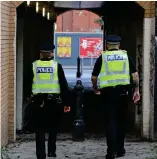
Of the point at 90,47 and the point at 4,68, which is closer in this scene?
the point at 4,68

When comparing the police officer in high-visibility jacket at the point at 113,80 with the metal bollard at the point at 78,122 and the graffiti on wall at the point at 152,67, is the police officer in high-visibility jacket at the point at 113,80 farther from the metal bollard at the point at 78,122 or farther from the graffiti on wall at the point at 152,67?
the metal bollard at the point at 78,122

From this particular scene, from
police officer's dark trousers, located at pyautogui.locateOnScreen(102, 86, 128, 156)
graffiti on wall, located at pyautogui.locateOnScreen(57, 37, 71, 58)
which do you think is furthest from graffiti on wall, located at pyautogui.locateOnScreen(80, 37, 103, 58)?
police officer's dark trousers, located at pyautogui.locateOnScreen(102, 86, 128, 156)

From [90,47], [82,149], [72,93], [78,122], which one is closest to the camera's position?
[82,149]

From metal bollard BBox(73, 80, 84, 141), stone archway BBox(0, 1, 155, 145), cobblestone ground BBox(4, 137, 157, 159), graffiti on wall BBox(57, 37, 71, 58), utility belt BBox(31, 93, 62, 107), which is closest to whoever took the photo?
utility belt BBox(31, 93, 62, 107)

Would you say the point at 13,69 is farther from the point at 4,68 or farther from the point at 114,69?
the point at 114,69

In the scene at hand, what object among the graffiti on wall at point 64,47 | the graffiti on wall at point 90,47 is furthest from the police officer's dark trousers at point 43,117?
the graffiti on wall at point 64,47

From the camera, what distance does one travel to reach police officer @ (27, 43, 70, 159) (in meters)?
7.42

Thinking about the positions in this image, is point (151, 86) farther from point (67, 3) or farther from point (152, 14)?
point (67, 3)

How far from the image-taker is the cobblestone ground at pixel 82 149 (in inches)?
321

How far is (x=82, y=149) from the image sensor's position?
885 cm

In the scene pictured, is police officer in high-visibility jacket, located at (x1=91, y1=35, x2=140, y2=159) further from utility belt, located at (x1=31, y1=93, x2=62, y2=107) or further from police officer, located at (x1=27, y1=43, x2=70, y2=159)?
utility belt, located at (x1=31, y1=93, x2=62, y2=107)

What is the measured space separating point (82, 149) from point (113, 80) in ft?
6.21

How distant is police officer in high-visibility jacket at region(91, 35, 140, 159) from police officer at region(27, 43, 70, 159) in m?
0.52

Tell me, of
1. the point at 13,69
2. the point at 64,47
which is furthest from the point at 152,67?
the point at 64,47
